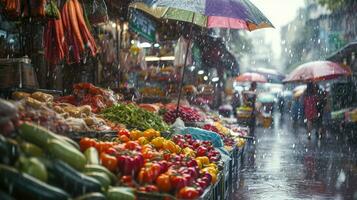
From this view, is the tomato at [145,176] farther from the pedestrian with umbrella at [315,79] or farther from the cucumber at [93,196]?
the pedestrian with umbrella at [315,79]

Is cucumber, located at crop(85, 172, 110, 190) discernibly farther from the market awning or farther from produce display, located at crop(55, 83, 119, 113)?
the market awning

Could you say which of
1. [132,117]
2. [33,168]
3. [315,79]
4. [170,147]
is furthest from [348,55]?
[33,168]

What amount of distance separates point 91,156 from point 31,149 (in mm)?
690

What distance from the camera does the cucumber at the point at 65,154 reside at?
3.20 m

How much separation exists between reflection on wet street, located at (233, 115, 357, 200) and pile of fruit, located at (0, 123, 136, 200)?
448 cm

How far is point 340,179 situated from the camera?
9133 mm

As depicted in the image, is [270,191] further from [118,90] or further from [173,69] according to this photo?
[173,69]

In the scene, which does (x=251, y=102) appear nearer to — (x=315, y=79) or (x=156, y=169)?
(x=315, y=79)

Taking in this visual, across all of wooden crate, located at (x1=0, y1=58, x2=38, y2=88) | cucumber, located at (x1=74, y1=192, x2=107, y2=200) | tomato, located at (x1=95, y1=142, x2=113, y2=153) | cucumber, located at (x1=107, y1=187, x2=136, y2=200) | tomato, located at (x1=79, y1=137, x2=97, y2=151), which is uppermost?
wooden crate, located at (x1=0, y1=58, x2=38, y2=88)

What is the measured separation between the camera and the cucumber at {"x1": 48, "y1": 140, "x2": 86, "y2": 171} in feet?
10.5

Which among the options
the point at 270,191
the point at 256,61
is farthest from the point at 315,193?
the point at 256,61

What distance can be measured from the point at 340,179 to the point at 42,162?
7.67 m

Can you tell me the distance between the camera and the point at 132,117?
7707 mm

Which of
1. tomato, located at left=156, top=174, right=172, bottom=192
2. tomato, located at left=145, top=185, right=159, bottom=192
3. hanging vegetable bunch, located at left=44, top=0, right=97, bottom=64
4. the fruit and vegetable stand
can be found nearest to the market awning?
hanging vegetable bunch, located at left=44, top=0, right=97, bottom=64
